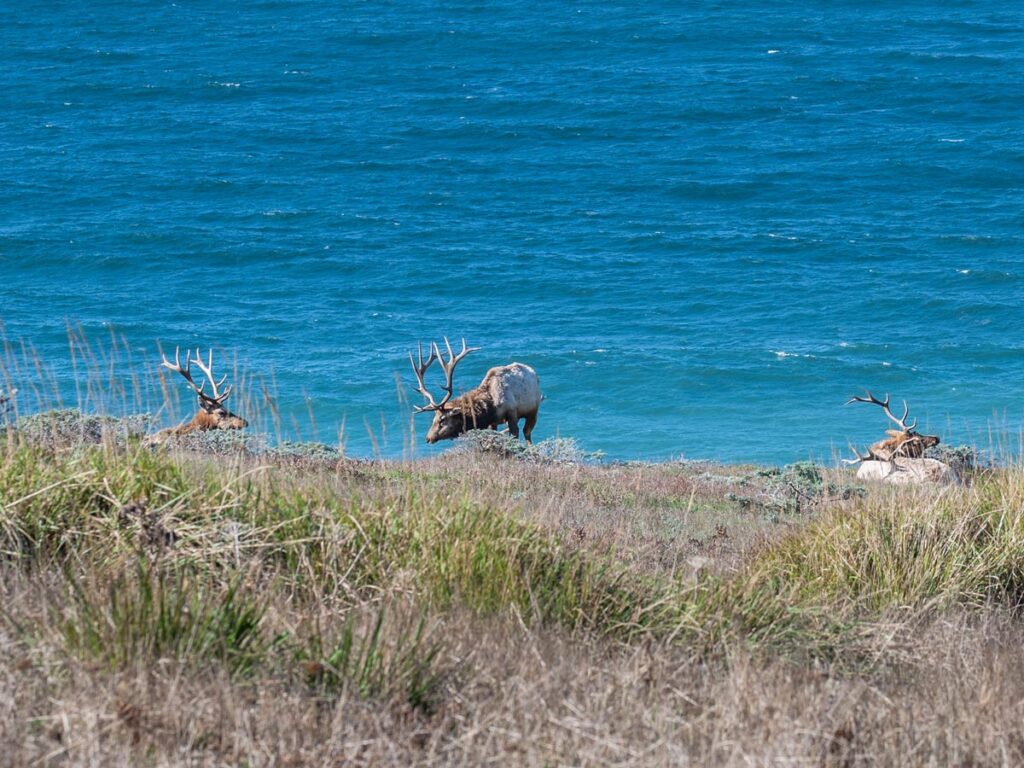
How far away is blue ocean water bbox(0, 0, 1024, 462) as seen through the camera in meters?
36.7

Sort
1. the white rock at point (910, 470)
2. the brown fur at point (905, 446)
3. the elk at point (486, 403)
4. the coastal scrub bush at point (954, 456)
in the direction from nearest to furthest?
the white rock at point (910, 470), the coastal scrub bush at point (954, 456), the brown fur at point (905, 446), the elk at point (486, 403)

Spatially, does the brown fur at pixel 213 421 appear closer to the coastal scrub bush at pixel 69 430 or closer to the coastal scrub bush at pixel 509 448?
the coastal scrub bush at pixel 509 448

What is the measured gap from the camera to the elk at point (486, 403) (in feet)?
62.4

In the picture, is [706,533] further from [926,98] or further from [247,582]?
[926,98]

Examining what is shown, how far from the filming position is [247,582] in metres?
6.01

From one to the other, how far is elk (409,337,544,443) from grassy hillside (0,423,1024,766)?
9.68m

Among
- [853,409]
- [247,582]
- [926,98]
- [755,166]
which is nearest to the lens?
[247,582]

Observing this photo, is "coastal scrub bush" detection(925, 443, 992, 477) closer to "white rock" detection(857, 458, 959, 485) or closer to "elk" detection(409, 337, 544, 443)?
"white rock" detection(857, 458, 959, 485)

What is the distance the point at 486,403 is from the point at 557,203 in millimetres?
32126

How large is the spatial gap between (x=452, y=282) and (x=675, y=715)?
38.5m

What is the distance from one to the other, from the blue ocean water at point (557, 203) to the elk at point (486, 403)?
16.7 ft

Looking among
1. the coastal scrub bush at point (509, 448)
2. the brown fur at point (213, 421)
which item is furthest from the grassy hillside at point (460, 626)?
the brown fur at point (213, 421)

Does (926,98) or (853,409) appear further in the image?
(926,98)

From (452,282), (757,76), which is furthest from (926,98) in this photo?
(452,282)
